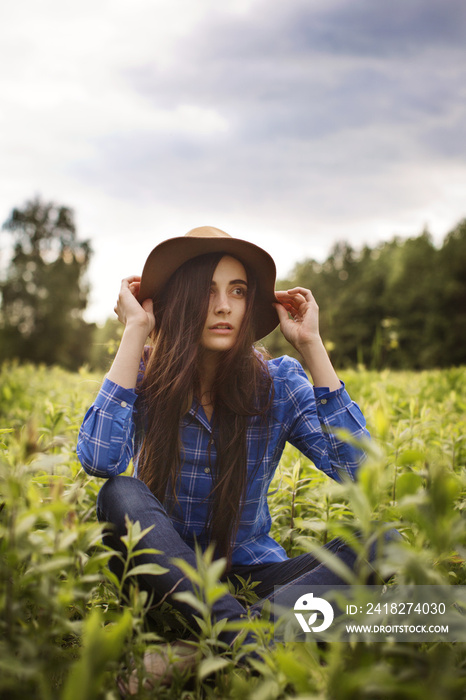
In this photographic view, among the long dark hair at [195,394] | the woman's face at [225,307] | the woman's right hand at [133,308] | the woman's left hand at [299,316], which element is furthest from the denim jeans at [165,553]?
the woman's left hand at [299,316]

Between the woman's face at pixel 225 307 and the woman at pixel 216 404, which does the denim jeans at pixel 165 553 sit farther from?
the woman's face at pixel 225 307

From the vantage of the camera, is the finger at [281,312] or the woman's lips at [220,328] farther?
the finger at [281,312]

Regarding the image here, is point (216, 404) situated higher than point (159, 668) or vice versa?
point (216, 404)

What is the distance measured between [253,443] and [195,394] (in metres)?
0.37

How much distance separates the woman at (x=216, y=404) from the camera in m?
2.11

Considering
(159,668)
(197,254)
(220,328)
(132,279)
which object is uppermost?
(197,254)

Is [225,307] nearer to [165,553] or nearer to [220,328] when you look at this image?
[220,328]

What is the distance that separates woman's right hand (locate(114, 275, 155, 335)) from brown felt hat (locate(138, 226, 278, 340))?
0.21ft

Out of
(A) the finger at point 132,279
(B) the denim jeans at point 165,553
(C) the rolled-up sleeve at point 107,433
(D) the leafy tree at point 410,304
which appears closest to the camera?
(B) the denim jeans at point 165,553

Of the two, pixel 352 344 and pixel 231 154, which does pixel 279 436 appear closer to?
pixel 231 154

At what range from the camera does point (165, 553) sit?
165cm

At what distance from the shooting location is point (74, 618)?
201 cm

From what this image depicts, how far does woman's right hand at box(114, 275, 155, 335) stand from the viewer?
87.4 inches

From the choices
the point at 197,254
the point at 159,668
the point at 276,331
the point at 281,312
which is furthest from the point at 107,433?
the point at 276,331
